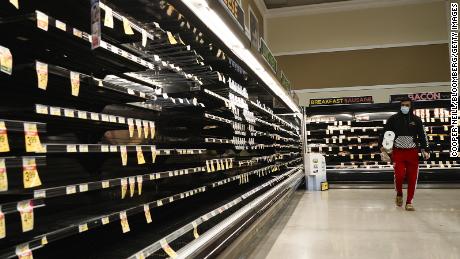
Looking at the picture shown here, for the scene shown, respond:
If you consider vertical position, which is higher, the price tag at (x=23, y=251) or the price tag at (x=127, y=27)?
the price tag at (x=127, y=27)

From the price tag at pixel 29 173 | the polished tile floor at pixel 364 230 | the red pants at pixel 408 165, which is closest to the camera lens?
the price tag at pixel 29 173

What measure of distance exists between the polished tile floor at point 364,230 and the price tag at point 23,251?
2.25m

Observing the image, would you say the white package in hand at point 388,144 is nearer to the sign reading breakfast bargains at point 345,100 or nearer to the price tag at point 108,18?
the sign reading breakfast bargains at point 345,100

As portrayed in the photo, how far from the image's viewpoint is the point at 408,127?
5.57 metres

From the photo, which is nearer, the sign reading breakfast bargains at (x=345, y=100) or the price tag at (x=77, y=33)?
the price tag at (x=77, y=33)

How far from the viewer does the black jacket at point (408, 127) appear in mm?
5555

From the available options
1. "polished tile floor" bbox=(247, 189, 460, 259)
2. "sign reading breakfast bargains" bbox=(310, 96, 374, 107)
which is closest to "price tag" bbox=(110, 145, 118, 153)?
"polished tile floor" bbox=(247, 189, 460, 259)

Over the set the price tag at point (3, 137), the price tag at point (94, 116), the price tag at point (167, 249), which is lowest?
the price tag at point (167, 249)

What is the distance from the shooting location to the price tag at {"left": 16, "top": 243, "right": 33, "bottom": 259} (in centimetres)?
132

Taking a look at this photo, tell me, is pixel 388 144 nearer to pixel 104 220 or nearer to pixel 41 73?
pixel 104 220

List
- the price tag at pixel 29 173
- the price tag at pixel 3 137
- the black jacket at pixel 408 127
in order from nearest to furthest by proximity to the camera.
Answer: the price tag at pixel 3 137 < the price tag at pixel 29 173 < the black jacket at pixel 408 127

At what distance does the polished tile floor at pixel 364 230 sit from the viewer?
336 centimetres

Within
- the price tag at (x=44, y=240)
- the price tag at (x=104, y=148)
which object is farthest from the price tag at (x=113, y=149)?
the price tag at (x=44, y=240)

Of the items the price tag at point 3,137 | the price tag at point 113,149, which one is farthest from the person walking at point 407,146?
the price tag at point 3,137
